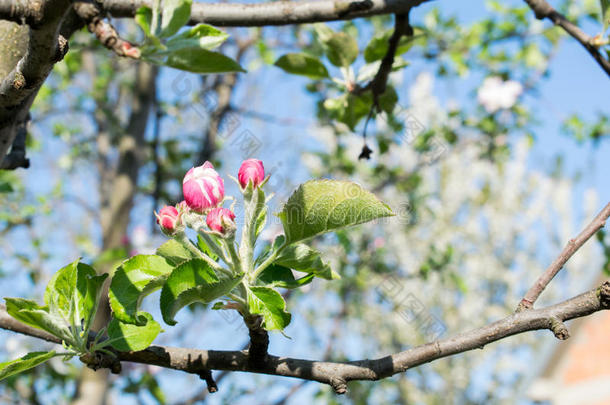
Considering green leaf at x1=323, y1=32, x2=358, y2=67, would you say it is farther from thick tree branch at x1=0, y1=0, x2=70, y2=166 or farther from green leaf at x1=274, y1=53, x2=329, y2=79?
thick tree branch at x1=0, y1=0, x2=70, y2=166

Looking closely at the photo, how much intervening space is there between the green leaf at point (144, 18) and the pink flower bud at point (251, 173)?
38 centimetres

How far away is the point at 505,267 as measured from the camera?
14.0 m

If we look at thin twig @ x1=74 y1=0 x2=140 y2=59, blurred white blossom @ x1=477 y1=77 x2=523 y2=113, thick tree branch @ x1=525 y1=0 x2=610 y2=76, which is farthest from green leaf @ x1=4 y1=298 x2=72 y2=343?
blurred white blossom @ x1=477 y1=77 x2=523 y2=113

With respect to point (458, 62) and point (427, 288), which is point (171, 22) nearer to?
point (458, 62)

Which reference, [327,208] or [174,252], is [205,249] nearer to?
[174,252]

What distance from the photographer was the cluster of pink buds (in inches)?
31.3

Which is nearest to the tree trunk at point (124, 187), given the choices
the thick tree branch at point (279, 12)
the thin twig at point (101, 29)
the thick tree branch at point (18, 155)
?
the thick tree branch at point (18, 155)

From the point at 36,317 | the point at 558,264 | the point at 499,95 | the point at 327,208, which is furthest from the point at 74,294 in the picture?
the point at 499,95

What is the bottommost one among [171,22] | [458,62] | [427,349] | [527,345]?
[527,345]

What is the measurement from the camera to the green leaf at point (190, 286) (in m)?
0.77

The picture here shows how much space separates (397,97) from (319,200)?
3.24ft

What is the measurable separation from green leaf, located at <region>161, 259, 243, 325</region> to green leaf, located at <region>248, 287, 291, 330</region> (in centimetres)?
5

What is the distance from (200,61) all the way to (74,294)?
50 centimetres

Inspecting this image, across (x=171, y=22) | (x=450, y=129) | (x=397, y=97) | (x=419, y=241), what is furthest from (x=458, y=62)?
(x=419, y=241)
